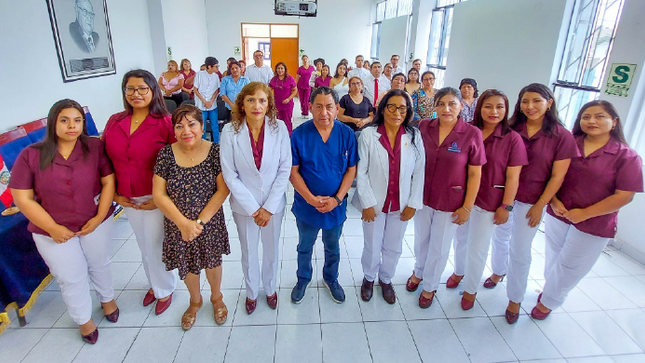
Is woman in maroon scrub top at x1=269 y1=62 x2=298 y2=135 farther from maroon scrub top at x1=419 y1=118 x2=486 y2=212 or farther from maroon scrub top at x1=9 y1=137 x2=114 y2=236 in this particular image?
maroon scrub top at x1=9 y1=137 x2=114 y2=236

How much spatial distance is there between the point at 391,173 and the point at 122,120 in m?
1.69

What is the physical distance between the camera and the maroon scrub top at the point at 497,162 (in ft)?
6.83

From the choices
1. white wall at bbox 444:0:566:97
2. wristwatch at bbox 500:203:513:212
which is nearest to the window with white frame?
white wall at bbox 444:0:566:97

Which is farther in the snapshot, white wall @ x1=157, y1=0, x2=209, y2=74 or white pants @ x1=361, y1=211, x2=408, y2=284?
white wall @ x1=157, y1=0, x2=209, y2=74

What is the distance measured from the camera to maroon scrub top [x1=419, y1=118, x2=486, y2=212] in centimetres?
209

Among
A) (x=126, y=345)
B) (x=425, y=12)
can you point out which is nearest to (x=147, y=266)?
(x=126, y=345)

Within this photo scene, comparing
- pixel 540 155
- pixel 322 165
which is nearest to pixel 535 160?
pixel 540 155

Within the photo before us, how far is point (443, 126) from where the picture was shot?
7.20 ft

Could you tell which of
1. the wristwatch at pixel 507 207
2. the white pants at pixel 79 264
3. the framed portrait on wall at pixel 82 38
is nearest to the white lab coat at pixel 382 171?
the wristwatch at pixel 507 207

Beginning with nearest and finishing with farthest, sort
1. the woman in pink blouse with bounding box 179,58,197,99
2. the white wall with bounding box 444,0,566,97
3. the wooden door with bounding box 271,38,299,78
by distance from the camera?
the white wall with bounding box 444,0,566,97, the woman in pink blouse with bounding box 179,58,197,99, the wooden door with bounding box 271,38,299,78

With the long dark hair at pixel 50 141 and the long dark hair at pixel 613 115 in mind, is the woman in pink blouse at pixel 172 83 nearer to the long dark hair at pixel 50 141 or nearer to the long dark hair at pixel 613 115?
the long dark hair at pixel 50 141

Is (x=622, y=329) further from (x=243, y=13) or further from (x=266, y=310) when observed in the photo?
(x=243, y=13)

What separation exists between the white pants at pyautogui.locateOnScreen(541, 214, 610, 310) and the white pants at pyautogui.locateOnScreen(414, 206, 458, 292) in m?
0.70

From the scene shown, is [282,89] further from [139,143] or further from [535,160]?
[535,160]
